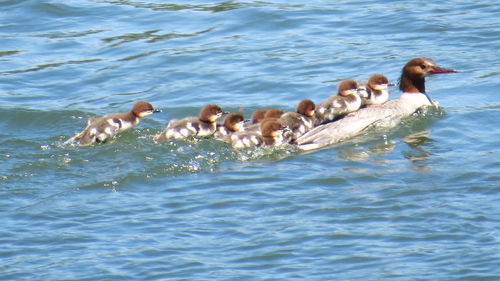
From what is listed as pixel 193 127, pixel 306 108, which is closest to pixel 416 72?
pixel 306 108

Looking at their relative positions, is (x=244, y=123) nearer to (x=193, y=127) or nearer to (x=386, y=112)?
(x=193, y=127)

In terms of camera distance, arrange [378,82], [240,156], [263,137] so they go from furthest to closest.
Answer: [378,82] → [263,137] → [240,156]

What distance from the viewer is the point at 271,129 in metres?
10.5

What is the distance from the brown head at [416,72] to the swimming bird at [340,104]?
74 cm

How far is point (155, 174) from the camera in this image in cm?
992

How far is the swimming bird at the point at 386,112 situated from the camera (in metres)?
10.9

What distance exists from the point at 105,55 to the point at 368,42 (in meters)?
3.38

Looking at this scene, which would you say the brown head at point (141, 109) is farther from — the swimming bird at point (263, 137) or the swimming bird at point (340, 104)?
the swimming bird at point (340, 104)

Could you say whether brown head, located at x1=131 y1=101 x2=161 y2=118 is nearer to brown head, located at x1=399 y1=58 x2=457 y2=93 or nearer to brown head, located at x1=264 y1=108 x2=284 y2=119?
brown head, located at x1=264 y1=108 x2=284 y2=119

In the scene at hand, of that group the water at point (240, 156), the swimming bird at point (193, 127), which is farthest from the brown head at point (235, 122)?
the water at point (240, 156)

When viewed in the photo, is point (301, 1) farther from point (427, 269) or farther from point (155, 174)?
point (427, 269)

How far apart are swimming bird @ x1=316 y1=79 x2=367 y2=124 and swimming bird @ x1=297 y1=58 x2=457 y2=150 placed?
0.31 feet

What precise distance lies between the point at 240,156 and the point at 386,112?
6.40 feet

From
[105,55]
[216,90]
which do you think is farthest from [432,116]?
[105,55]
